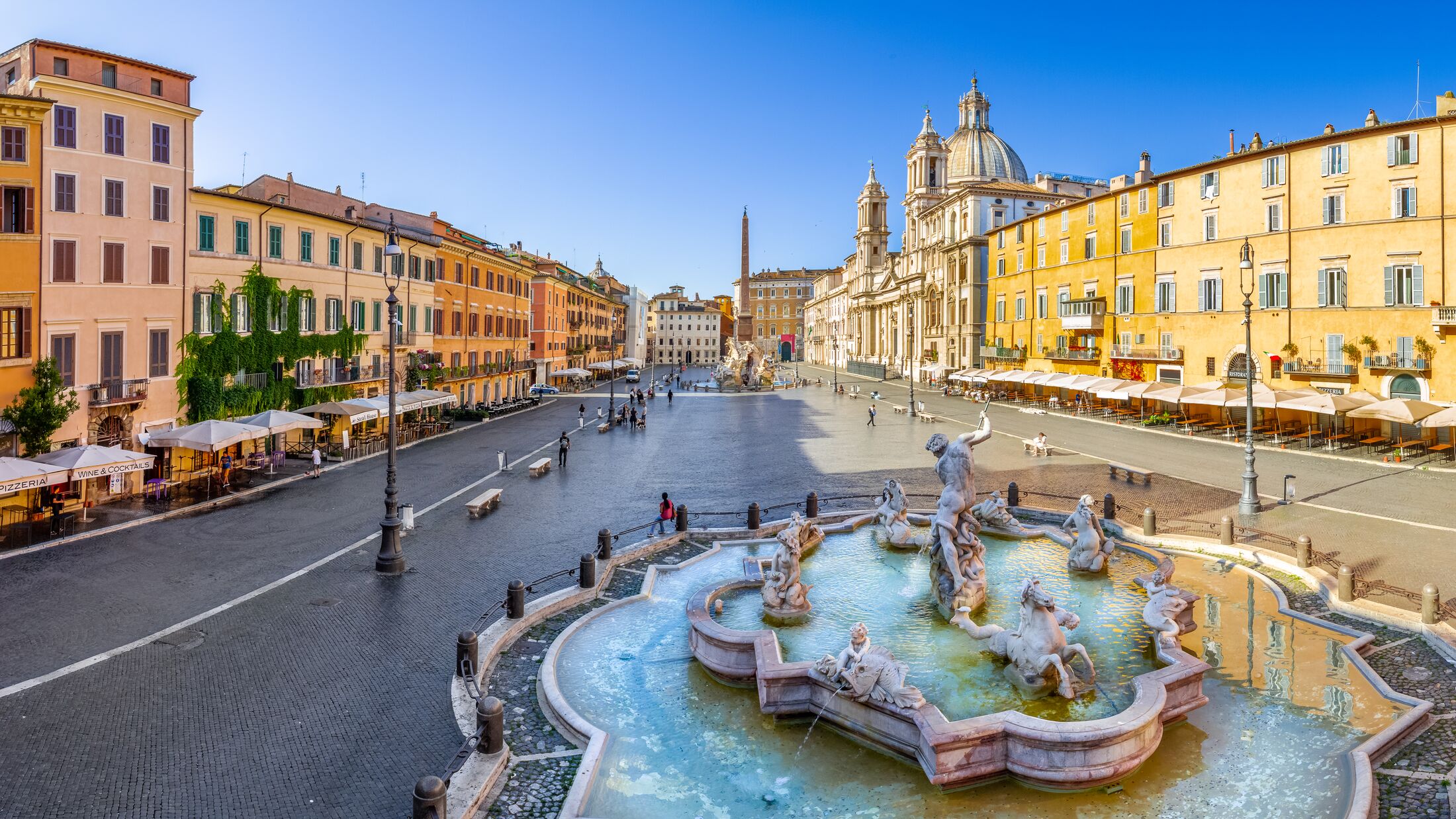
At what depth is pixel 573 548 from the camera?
17.1 m

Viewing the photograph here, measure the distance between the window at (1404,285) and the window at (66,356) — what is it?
45.6 meters

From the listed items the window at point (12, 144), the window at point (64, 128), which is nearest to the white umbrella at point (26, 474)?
the window at point (12, 144)

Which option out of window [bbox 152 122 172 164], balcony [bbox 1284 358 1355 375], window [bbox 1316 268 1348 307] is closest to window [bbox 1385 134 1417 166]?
window [bbox 1316 268 1348 307]

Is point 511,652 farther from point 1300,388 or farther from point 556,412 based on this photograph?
point 556,412

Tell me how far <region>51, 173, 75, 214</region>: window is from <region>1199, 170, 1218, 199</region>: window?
150ft

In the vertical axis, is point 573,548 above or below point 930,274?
below

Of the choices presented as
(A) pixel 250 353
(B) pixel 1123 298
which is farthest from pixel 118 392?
(B) pixel 1123 298

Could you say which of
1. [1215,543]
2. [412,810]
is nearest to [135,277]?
[412,810]

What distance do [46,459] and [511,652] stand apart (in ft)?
51.0

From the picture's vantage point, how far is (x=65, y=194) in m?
21.7

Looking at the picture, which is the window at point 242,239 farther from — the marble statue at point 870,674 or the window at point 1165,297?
the window at point 1165,297

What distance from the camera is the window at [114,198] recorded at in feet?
74.4

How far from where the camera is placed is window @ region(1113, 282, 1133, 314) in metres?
45.7

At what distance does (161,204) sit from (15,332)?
6.16 meters
